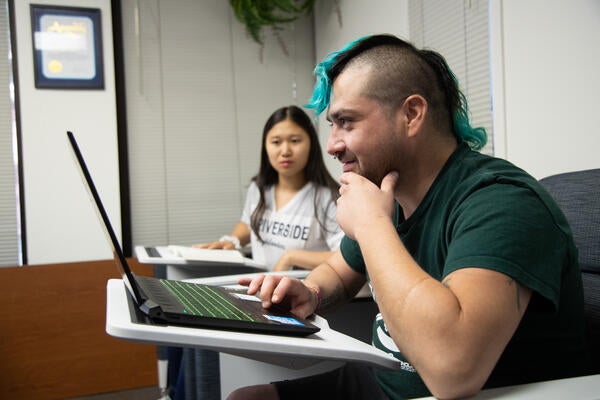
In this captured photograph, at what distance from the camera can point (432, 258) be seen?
91 centimetres

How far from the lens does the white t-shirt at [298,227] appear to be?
2146 mm

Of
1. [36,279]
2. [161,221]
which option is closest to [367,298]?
[36,279]

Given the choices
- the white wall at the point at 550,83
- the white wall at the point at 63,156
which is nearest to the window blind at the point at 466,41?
the white wall at the point at 550,83

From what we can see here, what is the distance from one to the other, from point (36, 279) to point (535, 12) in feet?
8.09

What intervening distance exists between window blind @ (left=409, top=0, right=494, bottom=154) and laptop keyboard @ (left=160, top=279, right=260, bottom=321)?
142 centimetres

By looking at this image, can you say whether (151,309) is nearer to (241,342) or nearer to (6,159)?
(241,342)

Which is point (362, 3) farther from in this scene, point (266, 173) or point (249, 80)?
point (266, 173)

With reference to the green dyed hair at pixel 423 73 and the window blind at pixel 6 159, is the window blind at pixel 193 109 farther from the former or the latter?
the green dyed hair at pixel 423 73

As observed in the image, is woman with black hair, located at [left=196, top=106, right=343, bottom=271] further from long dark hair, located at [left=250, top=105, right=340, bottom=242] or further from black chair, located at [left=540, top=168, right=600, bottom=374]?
black chair, located at [left=540, top=168, right=600, bottom=374]

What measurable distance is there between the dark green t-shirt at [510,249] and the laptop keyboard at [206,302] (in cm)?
21

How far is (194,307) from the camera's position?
73cm

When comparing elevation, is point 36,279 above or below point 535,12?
below

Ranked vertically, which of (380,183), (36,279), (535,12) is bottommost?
(36,279)

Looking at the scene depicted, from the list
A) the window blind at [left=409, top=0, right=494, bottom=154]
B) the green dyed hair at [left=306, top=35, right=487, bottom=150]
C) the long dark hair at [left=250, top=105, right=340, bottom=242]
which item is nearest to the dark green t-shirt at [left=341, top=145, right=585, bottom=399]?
the green dyed hair at [left=306, top=35, right=487, bottom=150]
